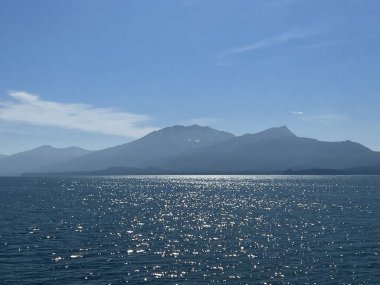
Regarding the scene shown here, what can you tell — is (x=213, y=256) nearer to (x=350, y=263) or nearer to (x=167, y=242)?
(x=167, y=242)

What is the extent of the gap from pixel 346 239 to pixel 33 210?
91.8 meters

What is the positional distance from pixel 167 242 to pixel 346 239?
106ft

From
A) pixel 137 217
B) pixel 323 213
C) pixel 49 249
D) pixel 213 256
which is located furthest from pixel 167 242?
pixel 323 213

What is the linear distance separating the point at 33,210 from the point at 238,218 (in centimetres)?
6143

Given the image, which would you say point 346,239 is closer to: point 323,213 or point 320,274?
point 320,274

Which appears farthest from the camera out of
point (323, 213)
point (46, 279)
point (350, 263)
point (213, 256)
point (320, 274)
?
point (323, 213)

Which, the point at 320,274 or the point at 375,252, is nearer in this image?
the point at 320,274

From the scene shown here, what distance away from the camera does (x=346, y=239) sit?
279 feet

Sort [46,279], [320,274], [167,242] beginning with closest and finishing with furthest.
→ [46,279] → [320,274] → [167,242]

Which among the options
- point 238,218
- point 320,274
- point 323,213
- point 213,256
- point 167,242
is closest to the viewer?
point 320,274

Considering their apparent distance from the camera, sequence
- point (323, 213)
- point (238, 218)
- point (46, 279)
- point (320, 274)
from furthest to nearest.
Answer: point (323, 213), point (238, 218), point (320, 274), point (46, 279)

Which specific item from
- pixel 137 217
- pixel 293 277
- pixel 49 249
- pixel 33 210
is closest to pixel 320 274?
pixel 293 277

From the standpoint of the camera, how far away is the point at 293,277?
58.4 meters

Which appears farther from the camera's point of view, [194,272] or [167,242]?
[167,242]
